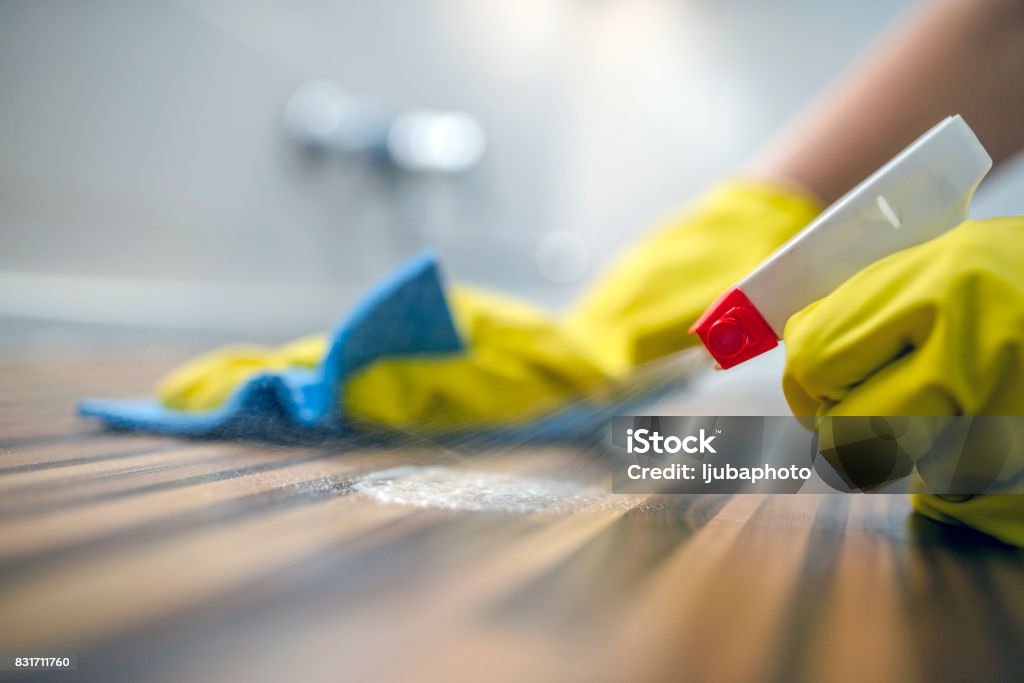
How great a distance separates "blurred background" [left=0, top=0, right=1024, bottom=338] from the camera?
0.72 metres

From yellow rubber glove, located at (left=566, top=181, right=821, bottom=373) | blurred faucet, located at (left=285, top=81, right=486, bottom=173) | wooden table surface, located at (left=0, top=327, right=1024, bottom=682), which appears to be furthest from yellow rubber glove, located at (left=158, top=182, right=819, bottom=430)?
blurred faucet, located at (left=285, top=81, right=486, bottom=173)

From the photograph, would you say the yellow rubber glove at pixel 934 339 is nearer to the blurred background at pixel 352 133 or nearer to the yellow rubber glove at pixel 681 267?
the blurred background at pixel 352 133

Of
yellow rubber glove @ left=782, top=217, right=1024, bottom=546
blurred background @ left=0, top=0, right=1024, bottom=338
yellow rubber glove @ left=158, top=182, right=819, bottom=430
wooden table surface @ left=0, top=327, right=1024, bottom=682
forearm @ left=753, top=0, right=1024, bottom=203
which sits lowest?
wooden table surface @ left=0, top=327, right=1024, bottom=682

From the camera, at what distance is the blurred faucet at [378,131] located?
1.05 metres

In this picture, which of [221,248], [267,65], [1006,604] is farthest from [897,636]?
[267,65]

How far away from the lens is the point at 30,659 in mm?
99

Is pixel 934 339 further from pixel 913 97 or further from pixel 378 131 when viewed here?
pixel 378 131

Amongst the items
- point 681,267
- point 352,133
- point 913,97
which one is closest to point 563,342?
point 681,267

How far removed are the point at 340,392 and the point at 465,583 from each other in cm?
19

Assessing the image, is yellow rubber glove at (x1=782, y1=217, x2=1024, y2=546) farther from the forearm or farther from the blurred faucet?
the blurred faucet

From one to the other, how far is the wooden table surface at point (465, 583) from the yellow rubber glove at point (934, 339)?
0.03m

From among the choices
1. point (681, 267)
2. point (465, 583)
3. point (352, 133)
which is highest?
point (352, 133)

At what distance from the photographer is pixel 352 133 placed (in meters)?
1.09

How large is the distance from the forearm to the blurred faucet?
2.34 ft
